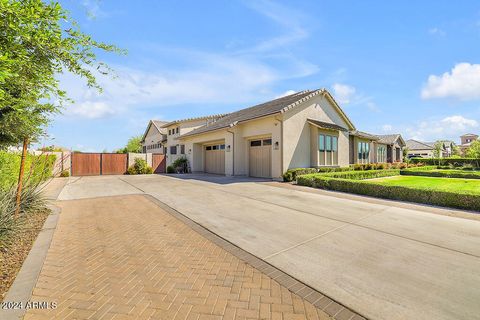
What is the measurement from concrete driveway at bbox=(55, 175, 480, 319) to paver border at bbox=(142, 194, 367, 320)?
0.34ft

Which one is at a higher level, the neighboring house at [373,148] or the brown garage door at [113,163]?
the neighboring house at [373,148]

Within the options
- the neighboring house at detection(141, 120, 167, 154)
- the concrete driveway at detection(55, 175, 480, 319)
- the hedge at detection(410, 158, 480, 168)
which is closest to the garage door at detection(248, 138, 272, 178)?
the concrete driveway at detection(55, 175, 480, 319)

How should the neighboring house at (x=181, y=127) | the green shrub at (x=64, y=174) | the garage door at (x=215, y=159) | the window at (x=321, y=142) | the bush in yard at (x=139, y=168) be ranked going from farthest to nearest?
1. the neighboring house at (x=181, y=127)
2. the bush in yard at (x=139, y=168)
3. the garage door at (x=215, y=159)
4. the green shrub at (x=64, y=174)
5. the window at (x=321, y=142)

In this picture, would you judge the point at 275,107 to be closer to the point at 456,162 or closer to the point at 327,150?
the point at 327,150

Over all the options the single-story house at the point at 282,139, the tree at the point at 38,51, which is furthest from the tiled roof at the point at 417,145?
the tree at the point at 38,51

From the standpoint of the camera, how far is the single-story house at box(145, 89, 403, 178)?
50.0ft

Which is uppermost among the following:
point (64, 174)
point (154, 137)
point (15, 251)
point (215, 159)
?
point (154, 137)

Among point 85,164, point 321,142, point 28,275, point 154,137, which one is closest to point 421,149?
point 321,142

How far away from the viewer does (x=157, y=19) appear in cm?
776

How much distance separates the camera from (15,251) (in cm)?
404

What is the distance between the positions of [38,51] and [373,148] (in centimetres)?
3191

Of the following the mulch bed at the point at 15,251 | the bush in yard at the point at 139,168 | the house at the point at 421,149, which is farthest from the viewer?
the house at the point at 421,149

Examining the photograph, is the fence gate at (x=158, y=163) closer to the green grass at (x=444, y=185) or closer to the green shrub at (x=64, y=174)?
the green shrub at (x=64, y=174)

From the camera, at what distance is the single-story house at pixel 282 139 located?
15.2 m
